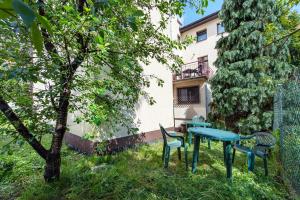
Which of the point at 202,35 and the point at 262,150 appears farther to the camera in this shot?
the point at 202,35

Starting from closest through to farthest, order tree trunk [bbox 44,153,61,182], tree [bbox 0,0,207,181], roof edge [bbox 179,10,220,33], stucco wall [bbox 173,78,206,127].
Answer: tree [bbox 0,0,207,181]
tree trunk [bbox 44,153,61,182]
stucco wall [bbox 173,78,206,127]
roof edge [bbox 179,10,220,33]

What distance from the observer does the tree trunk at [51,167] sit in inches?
120

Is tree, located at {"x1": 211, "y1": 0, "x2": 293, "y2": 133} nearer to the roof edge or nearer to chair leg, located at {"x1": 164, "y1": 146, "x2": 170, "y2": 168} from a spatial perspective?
chair leg, located at {"x1": 164, "y1": 146, "x2": 170, "y2": 168}

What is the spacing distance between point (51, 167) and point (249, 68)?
Result: 23.8 ft

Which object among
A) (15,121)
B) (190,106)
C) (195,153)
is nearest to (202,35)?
(190,106)

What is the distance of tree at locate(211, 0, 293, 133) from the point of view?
20.9ft

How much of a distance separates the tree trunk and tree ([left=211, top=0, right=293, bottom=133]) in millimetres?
6318

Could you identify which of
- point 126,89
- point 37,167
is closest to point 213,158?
point 126,89

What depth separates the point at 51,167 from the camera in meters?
3.09

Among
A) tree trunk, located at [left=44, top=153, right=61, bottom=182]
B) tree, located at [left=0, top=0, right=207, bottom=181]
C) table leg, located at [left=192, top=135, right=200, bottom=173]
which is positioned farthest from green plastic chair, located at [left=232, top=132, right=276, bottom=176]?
tree trunk, located at [left=44, top=153, right=61, bottom=182]

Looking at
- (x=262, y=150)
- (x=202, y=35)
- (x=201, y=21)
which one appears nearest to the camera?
(x=262, y=150)

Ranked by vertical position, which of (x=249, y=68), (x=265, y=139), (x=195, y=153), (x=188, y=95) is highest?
(x=249, y=68)

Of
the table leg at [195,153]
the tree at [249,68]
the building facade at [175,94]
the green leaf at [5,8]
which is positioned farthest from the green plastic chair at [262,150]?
the green leaf at [5,8]

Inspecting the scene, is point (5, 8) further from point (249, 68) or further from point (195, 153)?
point (249, 68)
